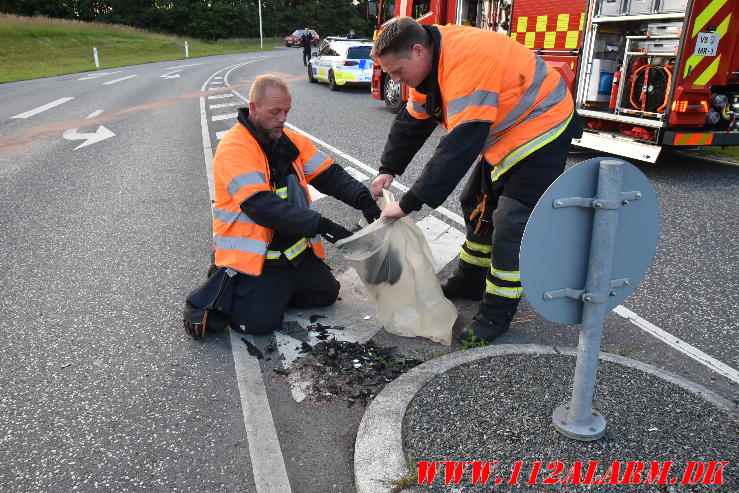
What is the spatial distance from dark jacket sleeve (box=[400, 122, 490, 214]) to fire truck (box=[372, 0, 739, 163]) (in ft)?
15.9

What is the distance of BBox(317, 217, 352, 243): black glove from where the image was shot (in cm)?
351

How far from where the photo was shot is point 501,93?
3109mm

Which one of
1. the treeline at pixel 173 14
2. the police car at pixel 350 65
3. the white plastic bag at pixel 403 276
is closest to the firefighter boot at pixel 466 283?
the white plastic bag at pixel 403 276

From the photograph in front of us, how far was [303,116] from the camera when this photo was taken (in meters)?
12.6

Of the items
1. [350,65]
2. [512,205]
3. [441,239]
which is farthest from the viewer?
[350,65]

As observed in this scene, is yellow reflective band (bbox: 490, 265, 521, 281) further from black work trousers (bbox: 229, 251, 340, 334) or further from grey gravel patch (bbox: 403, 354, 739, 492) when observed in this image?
black work trousers (bbox: 229, 251, 340, 334)

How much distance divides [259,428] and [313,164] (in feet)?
6.15

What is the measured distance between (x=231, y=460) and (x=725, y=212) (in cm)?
Answer: 545

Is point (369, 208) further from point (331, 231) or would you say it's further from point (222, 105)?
point (222, 105)

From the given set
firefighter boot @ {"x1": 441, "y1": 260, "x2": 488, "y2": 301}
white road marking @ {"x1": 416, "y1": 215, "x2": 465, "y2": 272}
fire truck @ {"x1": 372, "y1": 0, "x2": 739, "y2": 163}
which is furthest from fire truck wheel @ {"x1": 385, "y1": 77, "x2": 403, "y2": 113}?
firefighter boot @ {"x1": 441, "y1": 260, "x2": 488, "y2": 301}

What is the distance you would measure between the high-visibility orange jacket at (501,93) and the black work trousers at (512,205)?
0.21 ft

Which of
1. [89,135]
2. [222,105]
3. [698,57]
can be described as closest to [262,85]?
[698,57]

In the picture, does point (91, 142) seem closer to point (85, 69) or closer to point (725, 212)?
point (725, 212)

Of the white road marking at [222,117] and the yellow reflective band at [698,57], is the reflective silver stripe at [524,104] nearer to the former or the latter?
the yellow reflective band at [698,57]
